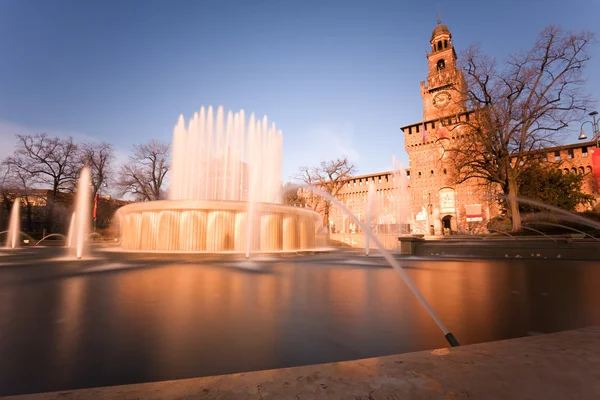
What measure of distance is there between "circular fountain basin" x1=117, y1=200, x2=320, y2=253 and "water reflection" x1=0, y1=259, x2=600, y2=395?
508 cm

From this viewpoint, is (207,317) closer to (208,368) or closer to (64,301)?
(208,368)

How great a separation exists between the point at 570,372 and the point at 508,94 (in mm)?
18156

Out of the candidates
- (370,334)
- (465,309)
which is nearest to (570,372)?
(370,334)

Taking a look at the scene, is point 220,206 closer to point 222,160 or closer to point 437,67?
point 222,160

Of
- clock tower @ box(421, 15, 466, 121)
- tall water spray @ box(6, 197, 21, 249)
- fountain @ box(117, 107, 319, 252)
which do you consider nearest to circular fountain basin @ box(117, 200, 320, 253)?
fountain @ box(117, 107, 319, 252)

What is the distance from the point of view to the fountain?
31.1ft

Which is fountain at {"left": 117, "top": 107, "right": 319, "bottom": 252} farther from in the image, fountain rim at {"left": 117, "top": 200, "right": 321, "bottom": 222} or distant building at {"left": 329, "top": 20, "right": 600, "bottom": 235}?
distant building at {"left": 329, "top": 20, "right": 600, "bottom": 235}

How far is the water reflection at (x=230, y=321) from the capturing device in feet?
5.25

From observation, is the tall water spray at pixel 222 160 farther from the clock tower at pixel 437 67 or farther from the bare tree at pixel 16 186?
the clock tower at pixel 437 67

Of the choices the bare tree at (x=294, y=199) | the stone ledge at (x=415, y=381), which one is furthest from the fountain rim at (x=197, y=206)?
the bare tree at (x=294, y=199)

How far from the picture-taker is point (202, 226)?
373 inches

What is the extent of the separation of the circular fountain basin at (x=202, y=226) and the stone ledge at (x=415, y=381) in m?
8.42

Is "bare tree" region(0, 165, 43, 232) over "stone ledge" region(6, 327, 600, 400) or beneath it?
over

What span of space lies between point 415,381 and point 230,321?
1583mm
